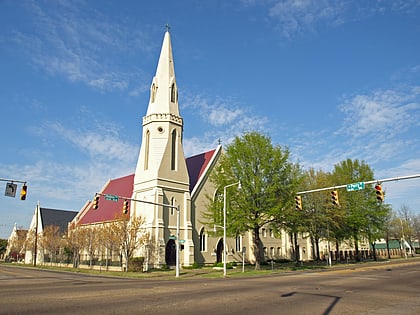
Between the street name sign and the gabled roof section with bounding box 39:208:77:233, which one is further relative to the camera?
the gabled roof section with bounding box 39:208:77:233

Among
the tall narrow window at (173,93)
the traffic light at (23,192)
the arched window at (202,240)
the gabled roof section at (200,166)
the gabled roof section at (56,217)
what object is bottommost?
the arched window at (202,240)

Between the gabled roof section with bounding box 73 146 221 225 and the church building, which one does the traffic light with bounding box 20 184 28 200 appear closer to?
the church building

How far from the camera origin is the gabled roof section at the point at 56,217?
74.8 meters

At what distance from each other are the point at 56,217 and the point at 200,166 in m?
40.3

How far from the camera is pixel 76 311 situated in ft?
38.9

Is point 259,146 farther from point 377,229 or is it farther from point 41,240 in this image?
point 41,240

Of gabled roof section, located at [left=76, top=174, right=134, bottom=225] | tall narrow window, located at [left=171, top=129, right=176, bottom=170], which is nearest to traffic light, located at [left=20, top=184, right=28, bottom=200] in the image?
tall narrow window, located at [left=171, top=129, right=176, bottom=170]

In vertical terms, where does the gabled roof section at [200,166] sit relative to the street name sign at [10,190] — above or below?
above

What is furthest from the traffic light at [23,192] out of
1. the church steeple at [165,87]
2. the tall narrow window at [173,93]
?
the tall narrow window at [173,93]

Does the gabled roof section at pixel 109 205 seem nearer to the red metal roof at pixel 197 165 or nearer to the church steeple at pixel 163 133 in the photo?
the red metal roof at pixel 197 165

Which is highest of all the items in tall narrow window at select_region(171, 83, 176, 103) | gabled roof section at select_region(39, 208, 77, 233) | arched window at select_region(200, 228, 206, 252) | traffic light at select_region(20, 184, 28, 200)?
tall narrow window at select_region(171, 83, 176, 103)

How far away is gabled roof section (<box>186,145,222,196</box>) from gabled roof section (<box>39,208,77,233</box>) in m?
35.5

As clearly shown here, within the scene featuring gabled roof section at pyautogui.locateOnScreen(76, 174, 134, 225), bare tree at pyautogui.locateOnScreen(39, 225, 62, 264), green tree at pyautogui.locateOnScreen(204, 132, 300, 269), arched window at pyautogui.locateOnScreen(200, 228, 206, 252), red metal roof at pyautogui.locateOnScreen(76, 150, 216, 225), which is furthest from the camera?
bare tree at pyautogui.locateOnScreen(39, 225, 62, 264)

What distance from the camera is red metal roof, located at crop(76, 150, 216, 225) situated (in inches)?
2080
